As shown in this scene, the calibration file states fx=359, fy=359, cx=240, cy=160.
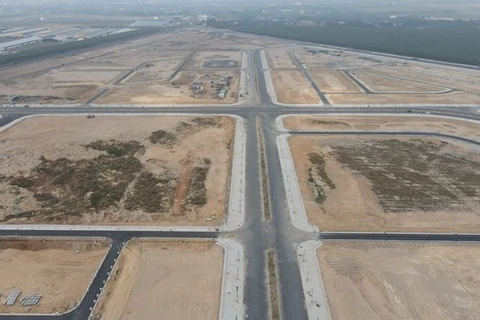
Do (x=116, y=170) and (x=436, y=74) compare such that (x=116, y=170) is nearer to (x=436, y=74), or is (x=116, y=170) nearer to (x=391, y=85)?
(x=391, y=85)

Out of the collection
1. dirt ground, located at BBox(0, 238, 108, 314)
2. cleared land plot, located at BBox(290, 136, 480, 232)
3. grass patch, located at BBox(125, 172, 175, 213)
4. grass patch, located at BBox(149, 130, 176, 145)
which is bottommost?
dirt ground, located at BBox(0, 238, 108, 314)

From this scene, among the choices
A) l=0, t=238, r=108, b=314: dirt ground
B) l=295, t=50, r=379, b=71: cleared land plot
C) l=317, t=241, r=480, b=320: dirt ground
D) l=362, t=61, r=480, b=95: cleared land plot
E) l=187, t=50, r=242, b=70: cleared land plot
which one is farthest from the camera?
l=187, t=50, r=242, b=70: cleared land plot

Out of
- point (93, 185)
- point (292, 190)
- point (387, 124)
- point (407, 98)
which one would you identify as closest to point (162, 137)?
point (93, 185)

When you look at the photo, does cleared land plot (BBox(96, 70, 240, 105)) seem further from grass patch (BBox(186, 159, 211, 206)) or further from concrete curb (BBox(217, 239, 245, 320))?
concrete curb (BBox(217, 239, 245, 320))

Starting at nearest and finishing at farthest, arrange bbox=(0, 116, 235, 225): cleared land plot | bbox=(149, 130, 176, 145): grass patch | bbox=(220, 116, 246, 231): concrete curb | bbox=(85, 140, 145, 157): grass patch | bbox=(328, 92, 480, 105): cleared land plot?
bbox=(220, 116, 246, 231): concrete curb < bbox=(0, 116, 235, 225): cleared land plot < bbox=(85, 140, 145, 157): grass patch < bbox=(149, 130, 176, 145): grass patch < bbox=(328, 92, 480, 105): cleared land plot

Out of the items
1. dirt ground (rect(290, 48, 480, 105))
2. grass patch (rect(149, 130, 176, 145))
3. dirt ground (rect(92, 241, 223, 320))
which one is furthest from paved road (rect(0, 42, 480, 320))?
dirt ground (rect(290, 48, 480, 105))

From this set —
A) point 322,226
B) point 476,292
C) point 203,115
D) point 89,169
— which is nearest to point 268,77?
point 203,115

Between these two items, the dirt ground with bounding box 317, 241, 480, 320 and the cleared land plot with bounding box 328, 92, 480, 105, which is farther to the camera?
the cleared land plot with bounding box 328, 92, 480, 105
